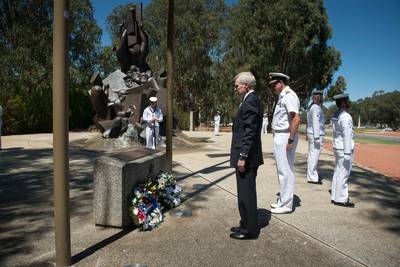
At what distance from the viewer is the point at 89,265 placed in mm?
3432

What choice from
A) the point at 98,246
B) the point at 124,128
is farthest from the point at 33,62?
the point at 98,246

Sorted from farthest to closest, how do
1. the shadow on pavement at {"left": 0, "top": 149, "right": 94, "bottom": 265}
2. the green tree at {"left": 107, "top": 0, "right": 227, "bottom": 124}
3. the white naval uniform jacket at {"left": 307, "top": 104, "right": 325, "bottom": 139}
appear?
1. the green tree at {"left": 107, "top": 0, "right": 227, "bottom": 124}
2. the white naval uniform jacket at {"left": 307, "top": 104, "right": 325, "bottom": 139}
3. the shadow on pavement at {"left": 0, "top": 149, "right": 94, "bottom": 265}

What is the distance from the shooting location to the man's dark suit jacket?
413cm

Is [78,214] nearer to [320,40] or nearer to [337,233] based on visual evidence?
[337,233]

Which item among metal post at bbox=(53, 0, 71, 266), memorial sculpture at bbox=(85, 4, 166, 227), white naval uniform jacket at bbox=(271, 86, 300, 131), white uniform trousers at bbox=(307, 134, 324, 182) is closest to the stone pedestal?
memorial sculpture at bbox=(85, 4, 166, 227)

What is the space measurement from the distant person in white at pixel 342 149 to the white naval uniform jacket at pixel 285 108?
106cm

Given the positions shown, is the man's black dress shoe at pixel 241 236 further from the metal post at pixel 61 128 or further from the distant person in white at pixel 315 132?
the distant person in white at pixel 315 132

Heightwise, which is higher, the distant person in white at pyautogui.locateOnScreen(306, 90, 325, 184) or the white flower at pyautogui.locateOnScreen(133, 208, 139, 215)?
the distant person in white at pyautogui.locateOnScreen(306, 90, 325, 184)

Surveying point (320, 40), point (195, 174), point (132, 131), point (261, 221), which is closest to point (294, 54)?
point (320, 40)

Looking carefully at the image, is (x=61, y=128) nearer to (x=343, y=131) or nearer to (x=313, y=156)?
(x=343, y=131)

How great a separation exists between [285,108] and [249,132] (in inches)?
51.3

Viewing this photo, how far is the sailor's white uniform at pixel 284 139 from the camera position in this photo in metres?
5.13

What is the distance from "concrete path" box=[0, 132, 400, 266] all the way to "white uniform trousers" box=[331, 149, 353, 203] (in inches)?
9.6

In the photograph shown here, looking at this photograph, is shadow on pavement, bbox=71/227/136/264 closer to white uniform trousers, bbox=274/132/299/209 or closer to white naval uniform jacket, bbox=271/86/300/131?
white uniform trousers, bbox=274/132/299/209
